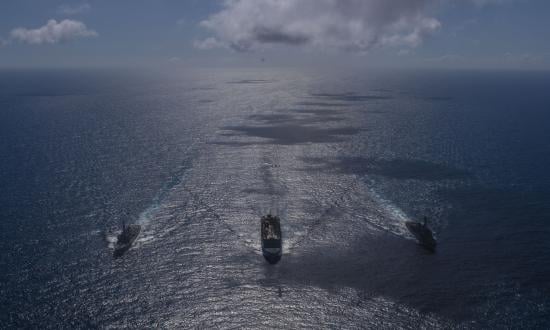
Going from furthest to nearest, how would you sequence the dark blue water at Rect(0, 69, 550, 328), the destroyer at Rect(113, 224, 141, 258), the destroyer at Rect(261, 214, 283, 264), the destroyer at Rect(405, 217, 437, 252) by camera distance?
the destroyer at Rect(405, 217, 437, 252) < the destroyer at Rect(113, 224, 141, 258) < the destroyer at Rect(261, 214, 283, 264) < the dark blue water at Rect(0, 69, 550, 328)

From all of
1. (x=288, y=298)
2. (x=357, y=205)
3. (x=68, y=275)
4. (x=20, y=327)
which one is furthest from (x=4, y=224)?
(x=357, y=205)

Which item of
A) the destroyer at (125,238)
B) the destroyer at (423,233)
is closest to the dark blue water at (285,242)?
the destroyer at (125,238)

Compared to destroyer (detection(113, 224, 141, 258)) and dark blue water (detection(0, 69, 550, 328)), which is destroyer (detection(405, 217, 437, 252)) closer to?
dark blue water (detection(0, 69, 550, 328))

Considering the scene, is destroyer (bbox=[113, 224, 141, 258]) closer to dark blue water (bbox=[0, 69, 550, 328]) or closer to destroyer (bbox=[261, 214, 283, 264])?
dark blue water (bbox=[0, 69, 550, 328])

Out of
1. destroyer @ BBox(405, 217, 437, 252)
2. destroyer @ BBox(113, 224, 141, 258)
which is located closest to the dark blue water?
destroyer @ BBox(113, 224, 141, 258)

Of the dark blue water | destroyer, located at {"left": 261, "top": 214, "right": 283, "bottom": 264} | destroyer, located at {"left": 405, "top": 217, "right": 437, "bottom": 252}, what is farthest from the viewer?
destroyer, located at {"left": 405, "top": 217, "right": 437, "bottom": 252}

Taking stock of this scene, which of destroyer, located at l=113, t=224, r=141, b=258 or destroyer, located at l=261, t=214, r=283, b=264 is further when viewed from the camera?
destroyer, located at l=113, t=224, r=141, b=258
